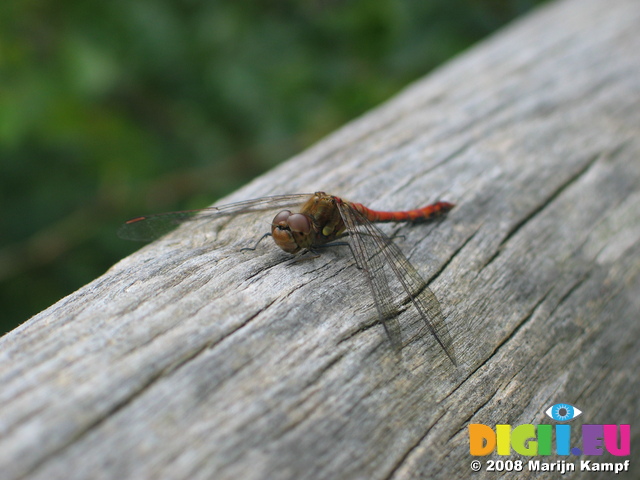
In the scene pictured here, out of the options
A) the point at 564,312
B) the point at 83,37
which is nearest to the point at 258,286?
the point at 564,312

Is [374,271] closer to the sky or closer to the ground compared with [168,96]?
closer to the ground

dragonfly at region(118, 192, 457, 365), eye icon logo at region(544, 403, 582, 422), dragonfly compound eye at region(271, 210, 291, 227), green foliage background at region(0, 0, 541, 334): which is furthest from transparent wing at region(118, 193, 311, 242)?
green foliage background at region(0, 0, 541, 334)

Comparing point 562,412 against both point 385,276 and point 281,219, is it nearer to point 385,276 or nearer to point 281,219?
point 385,276

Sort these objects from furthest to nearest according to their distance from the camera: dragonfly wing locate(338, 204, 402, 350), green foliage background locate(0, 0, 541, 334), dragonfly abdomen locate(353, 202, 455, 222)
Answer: green foliage background locate(0, 0, 541, 334), dragonfly abdomen locate(353, 202, 455, 222), dragonfly wing locate(338, 204, 402, 350)

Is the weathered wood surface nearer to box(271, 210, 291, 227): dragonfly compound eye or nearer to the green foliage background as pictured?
box(271, 210, 291, 227): dragonfly compound eye

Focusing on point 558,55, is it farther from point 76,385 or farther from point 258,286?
point 76,385

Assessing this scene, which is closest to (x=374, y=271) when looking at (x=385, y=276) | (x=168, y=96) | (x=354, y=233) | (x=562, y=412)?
(x=385, y=276)

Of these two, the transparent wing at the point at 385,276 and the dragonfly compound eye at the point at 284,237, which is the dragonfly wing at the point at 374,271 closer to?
the transparent wing at the point at 385,276

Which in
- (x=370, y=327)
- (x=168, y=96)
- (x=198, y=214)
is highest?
(x=168, y=96)
